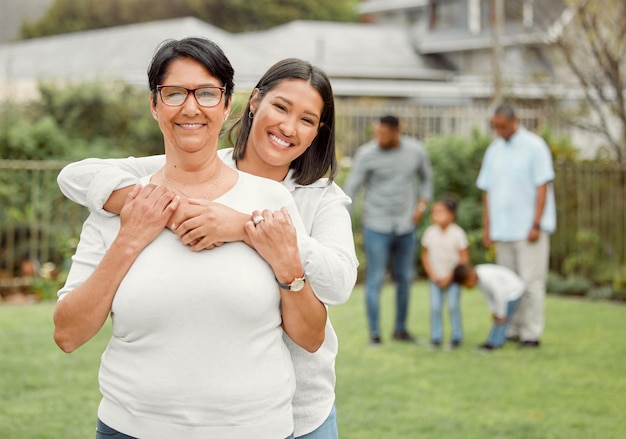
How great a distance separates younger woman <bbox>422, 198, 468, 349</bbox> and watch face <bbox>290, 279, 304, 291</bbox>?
21.3 feet

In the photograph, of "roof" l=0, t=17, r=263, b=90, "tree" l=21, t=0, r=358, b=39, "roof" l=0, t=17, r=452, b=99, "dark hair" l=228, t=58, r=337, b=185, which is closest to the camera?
"dark hair" l=228, t=58, r=337, b=185

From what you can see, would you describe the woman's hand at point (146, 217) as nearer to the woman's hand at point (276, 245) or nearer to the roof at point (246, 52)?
the woman's hand at point (276, 245)

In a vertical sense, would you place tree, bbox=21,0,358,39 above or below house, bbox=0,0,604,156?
above

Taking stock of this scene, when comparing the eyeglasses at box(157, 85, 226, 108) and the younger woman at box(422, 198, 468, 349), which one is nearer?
the eyeglasses at box(157, 85, 226, 108)

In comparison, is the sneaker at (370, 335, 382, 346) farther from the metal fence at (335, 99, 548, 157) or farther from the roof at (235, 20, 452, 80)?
the roof at (235, 20, 452, 80)

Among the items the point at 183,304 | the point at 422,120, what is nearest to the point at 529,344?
the point at 183,304

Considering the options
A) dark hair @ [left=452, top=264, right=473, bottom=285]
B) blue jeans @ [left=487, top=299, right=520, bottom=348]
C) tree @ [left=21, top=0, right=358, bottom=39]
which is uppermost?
tree @ [left=21, top=0, right=358, bottom=39]

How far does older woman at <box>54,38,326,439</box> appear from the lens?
221cm

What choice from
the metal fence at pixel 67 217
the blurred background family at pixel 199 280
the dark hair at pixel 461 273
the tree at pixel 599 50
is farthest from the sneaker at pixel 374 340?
the blurred background family at pixel 199 280

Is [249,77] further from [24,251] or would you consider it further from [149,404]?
[149,404]

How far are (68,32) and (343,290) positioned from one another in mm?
51619

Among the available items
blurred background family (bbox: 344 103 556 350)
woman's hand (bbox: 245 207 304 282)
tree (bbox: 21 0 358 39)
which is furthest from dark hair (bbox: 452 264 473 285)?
tree (bbox: 21 0 358 39)

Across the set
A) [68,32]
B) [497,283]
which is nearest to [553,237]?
[497,283]

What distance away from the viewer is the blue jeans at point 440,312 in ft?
28.2
